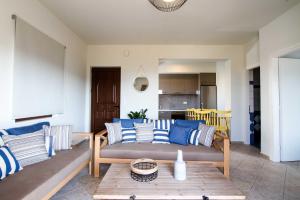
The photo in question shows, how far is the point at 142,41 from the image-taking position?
4676 mm

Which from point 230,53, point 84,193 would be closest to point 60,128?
point 84,193

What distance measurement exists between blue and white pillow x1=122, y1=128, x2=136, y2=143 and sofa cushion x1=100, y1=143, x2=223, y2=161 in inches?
10.6

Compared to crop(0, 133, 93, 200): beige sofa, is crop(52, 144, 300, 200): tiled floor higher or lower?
lower

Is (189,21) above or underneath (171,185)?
above

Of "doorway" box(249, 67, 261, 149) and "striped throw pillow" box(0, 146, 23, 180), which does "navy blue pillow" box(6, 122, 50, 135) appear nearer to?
"striped throw pillow" box(0, 146, 23, 180)

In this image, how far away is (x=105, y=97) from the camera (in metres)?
5.06

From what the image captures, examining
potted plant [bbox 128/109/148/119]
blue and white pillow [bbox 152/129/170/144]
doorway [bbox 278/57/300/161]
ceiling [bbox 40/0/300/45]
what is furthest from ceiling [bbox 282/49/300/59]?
potted plant [bbox 128/109/148/119]

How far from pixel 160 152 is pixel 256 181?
4.72 ft

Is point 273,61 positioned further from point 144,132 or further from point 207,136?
point 144,132

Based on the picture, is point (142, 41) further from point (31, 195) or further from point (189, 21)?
point (31, 195)

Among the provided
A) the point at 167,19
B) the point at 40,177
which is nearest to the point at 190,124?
the point at 167,19

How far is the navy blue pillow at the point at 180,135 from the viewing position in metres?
2.84

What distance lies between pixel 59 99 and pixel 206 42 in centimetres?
384

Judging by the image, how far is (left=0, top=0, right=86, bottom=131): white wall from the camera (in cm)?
217
